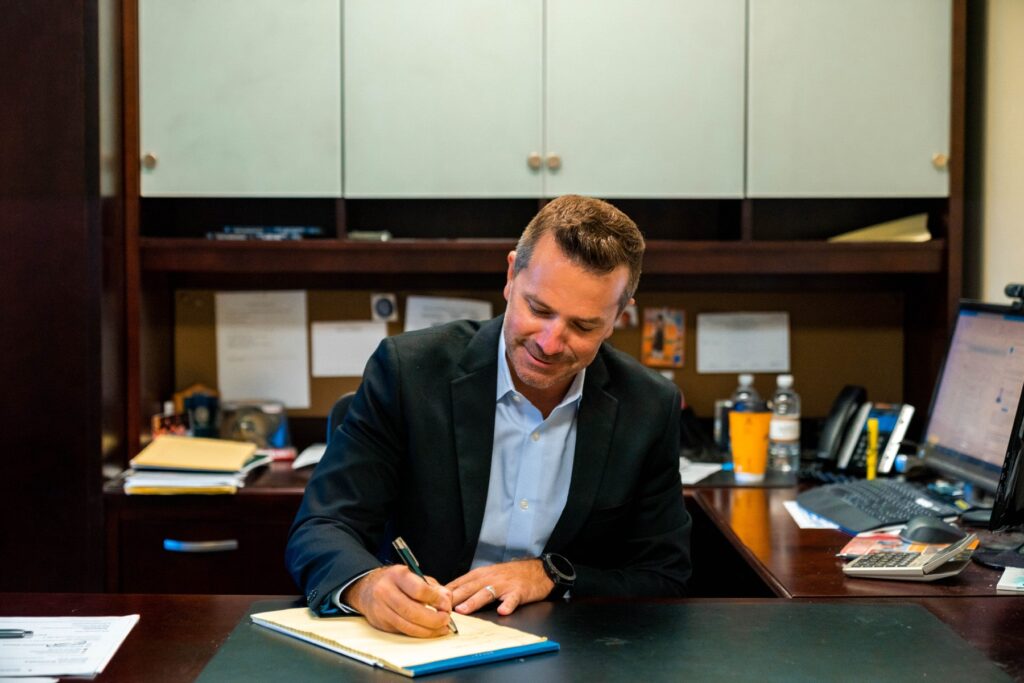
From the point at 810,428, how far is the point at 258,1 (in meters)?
1.82

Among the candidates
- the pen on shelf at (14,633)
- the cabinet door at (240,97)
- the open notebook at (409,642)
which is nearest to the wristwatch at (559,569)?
the open notebook at (409,642)

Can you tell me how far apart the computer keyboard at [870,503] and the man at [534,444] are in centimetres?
44

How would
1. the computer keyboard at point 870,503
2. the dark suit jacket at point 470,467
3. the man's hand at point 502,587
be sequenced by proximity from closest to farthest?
the man's hand at point 502,587 < the dark suit jacket at point 470,467 < the computer keyboard at point 870,503

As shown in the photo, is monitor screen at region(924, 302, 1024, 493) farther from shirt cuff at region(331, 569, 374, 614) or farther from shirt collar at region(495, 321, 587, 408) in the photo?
shirt cuff at region(331, 569, 374, 614)

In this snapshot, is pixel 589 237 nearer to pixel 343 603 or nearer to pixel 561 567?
pixel 561 567

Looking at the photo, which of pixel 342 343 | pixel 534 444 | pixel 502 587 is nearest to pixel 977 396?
pixel 534 444

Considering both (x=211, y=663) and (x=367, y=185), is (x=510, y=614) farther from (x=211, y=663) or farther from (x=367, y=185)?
(x=367, y=185)

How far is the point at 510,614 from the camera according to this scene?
5.13ft

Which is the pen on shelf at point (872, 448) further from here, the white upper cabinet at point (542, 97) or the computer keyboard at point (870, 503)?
the white upper cabinet at point (542, 97)

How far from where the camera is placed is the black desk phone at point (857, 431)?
2689mm

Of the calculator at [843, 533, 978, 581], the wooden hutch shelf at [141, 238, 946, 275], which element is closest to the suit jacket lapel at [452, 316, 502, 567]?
A: the calculator at [843, 533, 978, 581]

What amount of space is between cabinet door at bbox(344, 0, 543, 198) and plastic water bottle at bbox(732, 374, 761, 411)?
73 centimetres

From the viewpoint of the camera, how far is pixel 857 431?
2811 millimetres

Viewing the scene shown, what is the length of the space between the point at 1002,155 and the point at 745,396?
84cm
